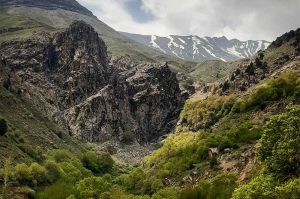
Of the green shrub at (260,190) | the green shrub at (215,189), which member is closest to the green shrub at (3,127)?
the green shrub at (215,189)

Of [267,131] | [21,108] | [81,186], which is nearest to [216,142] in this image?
[81,186]

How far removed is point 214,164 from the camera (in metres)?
136

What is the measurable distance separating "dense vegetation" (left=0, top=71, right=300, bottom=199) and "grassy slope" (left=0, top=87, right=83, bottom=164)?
4.22 metres

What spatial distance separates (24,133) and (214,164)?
60377 mm

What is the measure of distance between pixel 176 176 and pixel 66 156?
36.8 metres

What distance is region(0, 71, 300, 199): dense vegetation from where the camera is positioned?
197 ft

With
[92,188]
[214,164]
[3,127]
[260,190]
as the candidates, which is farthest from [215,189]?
[3,127]

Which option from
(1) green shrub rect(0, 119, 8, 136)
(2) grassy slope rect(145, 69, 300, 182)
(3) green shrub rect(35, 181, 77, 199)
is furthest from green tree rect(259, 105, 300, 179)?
(1) green shrub rect(0, 119, 8, 136)

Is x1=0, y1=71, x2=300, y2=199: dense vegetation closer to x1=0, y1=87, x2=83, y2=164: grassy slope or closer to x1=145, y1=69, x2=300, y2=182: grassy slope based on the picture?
x1=145, y1=69, x2=300, y2=182: grassy slope

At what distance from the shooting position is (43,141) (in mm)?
162625

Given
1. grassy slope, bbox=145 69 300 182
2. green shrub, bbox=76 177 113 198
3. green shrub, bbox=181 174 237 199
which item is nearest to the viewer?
green shrub, bbox=181 174 237 199

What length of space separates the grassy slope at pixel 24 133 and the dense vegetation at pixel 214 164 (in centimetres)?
422

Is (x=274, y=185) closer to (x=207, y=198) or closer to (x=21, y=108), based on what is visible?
(x=207, y=198)

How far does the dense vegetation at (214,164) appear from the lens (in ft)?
197
